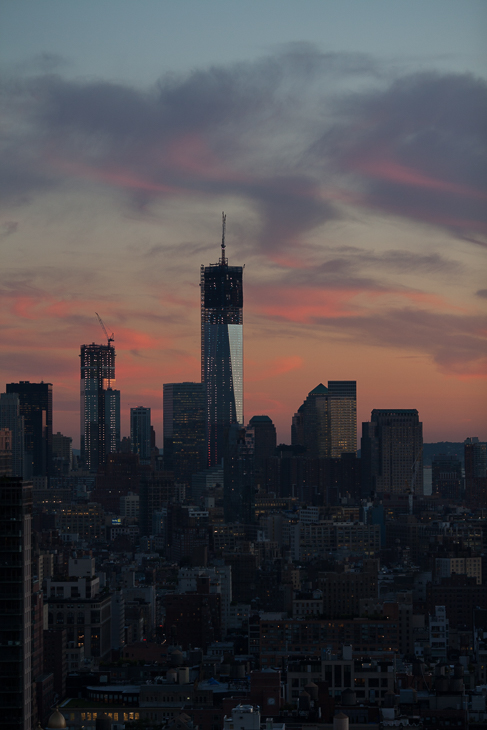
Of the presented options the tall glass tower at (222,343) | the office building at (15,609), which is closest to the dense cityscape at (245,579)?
the office building at (15,609)

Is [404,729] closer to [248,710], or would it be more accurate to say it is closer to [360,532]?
[248,710]

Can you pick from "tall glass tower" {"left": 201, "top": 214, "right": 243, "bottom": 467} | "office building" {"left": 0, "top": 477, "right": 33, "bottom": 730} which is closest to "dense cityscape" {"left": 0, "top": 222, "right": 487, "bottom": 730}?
"office building" {"left": 0, "top": 477, "right": 33, "bottom": 730}

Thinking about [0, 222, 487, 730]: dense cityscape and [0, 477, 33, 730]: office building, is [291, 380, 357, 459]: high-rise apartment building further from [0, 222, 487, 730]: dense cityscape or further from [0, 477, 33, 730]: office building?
[0, 477, 33, 730]: office building

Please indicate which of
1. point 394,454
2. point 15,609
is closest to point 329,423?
point 394,454

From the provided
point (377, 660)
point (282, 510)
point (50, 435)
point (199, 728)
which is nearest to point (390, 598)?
point (377, 660)

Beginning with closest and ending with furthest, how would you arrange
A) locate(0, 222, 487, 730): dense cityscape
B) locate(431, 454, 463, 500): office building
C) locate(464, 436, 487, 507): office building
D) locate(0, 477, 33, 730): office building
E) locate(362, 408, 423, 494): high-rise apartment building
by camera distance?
locate(0, 477, 33, 730): office building < locate(0, 222, 487, 730): dense cityscape < locate(464, 436, 487, 507): office building < locate(431, 454, 463, 500): office building < locate(362, 408, 423, 494): high-rise apartment building

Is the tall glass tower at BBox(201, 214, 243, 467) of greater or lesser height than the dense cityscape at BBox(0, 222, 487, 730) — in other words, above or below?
above

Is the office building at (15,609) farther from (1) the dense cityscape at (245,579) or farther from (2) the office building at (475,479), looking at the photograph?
(2) the office building at (475,479)
